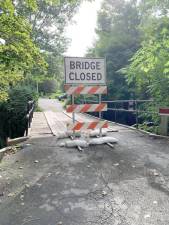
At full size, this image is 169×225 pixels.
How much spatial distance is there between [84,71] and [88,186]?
3547mm

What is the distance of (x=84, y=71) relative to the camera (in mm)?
6461

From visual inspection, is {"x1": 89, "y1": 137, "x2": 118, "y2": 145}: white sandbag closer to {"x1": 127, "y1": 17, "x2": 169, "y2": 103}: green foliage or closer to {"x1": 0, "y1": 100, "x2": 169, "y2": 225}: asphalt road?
{"x1": 0, "y1": 100, "x2": 169, "y2": 225}: asphalt road

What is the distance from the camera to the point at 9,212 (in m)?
2.95

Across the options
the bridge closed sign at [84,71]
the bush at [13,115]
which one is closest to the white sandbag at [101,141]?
the bridge closed sign at [84,71]

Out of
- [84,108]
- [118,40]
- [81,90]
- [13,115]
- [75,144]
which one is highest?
[118,40]

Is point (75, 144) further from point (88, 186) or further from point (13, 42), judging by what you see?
point (13, 42)

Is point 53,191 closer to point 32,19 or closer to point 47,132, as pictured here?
point 47,132

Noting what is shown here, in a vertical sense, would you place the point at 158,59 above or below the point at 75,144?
above

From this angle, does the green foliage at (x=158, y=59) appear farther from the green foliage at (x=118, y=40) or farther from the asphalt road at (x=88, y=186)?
the green foliage at (x=118, y=40)

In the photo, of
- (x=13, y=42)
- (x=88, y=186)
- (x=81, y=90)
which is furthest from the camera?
(x=81, y=90)

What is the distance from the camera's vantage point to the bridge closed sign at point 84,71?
6348 mm

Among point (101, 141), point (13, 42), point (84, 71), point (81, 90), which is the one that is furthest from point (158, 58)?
point (13, 42)

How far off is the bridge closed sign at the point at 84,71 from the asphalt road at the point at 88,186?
1.79 metres

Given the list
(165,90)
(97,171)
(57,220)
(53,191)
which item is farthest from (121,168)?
(165,90)
